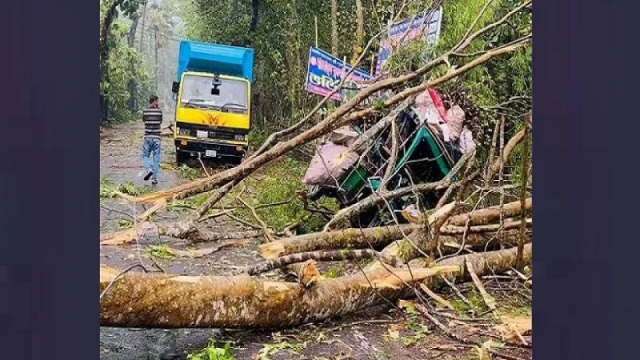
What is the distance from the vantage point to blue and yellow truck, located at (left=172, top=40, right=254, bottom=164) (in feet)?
10.4

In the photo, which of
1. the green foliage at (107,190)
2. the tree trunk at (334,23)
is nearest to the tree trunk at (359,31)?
the tree trunk at (334,23)

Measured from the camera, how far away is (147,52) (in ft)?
9.65

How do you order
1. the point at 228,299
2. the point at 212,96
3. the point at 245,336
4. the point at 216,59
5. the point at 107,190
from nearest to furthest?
1. the point at 107,190
2. the point at 228,299
3. the point at 245,336
4. the point at 216,59
5. the point at 212,96

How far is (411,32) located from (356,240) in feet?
4.20

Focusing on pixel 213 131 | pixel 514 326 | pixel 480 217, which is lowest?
pixel 514 326

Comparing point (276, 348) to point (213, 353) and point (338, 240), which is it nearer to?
point (213, 353)

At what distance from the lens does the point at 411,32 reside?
12.3 feet

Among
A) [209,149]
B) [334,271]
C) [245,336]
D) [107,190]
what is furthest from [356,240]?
[107,190]

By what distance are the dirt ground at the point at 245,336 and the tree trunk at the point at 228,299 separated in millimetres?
69

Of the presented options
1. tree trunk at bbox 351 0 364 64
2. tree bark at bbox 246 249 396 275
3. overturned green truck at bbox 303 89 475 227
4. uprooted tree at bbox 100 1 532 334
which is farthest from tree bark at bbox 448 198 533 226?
tree trunk at bbox 351 0 364 64

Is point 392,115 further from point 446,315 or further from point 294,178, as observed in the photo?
point 446,315
